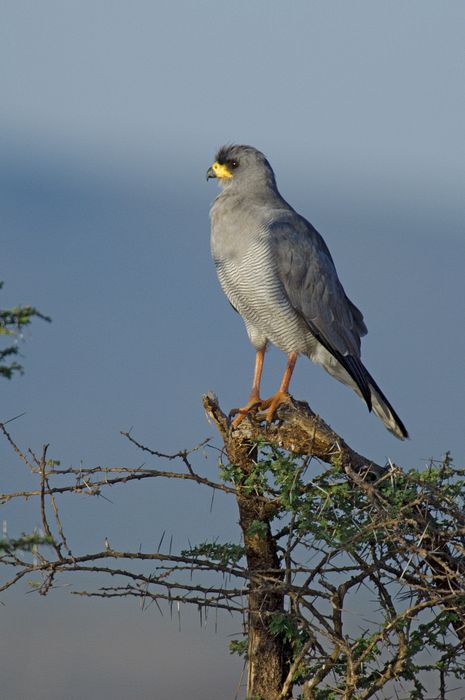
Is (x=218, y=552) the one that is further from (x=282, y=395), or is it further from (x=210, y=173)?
(x=210, y=173)

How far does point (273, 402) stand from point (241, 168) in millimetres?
2355

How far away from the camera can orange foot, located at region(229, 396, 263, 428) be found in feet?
19.4

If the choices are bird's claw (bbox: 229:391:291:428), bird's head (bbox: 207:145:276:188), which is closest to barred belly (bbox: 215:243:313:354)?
bird's claw (bbox: 229:391:291:428)

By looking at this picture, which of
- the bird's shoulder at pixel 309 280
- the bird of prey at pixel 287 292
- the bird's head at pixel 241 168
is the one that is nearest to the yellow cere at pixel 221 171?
the bird's head at pixel 241 168

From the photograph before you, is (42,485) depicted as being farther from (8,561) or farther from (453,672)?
(453,672)

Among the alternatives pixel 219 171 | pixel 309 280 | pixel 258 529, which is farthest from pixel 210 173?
pixel 258 529

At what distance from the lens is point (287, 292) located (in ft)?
23.6

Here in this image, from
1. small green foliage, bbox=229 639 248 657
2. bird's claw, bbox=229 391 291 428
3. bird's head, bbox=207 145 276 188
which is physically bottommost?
small green foliage, bbox=229 639 248 657

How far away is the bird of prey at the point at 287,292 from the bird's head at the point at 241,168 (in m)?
0.17

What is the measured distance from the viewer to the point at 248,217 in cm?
739

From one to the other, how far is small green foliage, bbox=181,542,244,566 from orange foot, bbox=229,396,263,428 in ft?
2.58

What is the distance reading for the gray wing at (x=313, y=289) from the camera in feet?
23.5

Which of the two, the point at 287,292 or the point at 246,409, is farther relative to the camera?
the point at 287,292

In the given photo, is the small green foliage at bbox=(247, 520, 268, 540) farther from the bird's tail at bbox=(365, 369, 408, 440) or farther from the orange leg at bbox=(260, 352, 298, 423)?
the bird's tail at bbox=(365, 369, 408, 440)
